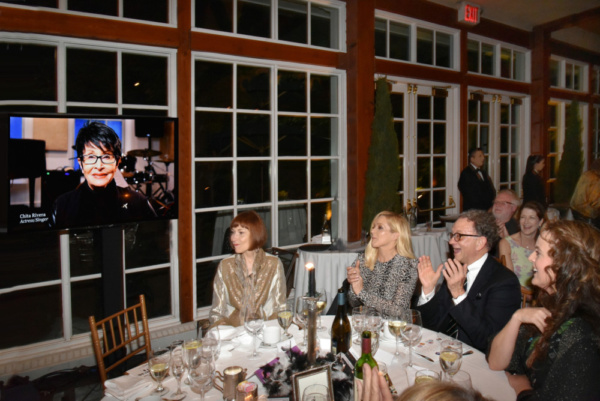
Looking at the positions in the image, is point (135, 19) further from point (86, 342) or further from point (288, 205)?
point (86, 342)

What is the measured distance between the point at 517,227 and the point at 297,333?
2951mm

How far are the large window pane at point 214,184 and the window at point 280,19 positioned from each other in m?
1.38

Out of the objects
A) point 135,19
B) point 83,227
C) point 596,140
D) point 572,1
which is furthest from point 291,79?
point 596,140

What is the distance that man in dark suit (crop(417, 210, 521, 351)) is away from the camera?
2.20 m

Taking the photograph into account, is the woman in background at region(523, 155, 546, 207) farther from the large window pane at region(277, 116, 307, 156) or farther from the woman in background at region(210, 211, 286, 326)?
the woman in background at region(210, 211, 286, 326)

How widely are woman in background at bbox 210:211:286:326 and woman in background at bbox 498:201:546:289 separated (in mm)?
1817

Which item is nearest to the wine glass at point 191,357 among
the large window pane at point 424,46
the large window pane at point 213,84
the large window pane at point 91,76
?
the large window pane at point 91,76

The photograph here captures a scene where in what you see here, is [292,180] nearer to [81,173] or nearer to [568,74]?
[81,173]

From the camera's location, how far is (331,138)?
5367 mm

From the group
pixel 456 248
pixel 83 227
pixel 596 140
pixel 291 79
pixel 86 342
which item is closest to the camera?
pixel 456 248

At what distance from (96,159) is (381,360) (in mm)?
2558

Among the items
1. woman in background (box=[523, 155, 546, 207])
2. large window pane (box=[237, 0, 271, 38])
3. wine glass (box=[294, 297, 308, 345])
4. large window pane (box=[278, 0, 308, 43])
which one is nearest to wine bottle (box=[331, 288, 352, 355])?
wine glass (box=[294, 297, 308, 345])

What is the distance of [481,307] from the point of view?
2.33m

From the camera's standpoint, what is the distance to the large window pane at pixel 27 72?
3322 mm
